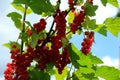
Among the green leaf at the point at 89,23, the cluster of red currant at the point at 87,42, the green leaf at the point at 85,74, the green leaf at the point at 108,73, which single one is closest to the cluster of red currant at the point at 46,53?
the cluster of red currant at the point at 87,42

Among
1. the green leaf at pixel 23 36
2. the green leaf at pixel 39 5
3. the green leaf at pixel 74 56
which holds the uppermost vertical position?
the green leaf at pixel 39 5

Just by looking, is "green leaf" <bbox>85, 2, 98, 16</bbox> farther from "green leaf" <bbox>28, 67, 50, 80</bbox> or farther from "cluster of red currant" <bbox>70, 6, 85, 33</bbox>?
"green leaf" <bbox>28, 67, 50, 80</bbox>

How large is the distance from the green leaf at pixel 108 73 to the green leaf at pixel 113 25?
43 cm

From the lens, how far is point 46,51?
317 cm

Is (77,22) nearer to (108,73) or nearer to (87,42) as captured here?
(87,42)

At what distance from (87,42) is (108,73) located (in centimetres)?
53

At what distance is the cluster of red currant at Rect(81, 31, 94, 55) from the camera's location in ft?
10.6

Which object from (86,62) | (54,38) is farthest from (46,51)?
(86,62)

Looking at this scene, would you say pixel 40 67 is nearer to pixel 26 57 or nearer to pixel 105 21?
pixel 26 57

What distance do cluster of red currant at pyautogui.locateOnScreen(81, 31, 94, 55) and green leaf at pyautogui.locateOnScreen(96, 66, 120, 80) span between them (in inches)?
17.8

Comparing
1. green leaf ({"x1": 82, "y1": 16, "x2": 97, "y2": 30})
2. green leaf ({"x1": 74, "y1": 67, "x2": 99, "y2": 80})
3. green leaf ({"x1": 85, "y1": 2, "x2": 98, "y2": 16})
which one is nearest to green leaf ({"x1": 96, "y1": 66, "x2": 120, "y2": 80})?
green leaf ({"x1": 74, "y1": 67, "x2": 99, "y2": 80})

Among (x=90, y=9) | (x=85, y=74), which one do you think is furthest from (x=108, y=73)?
(x=90, y=9)

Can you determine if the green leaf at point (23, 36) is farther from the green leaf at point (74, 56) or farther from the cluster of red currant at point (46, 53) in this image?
the green leaf at point (74, 56)

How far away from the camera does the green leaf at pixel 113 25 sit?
12.2 feet
